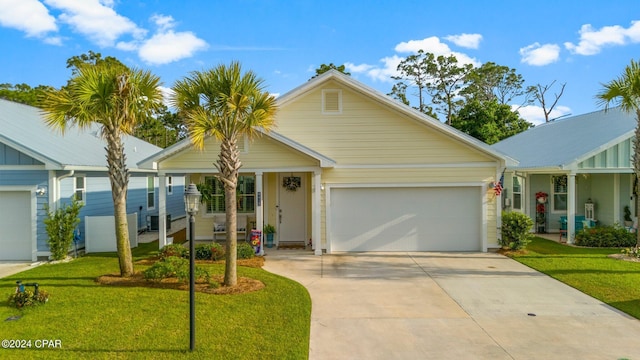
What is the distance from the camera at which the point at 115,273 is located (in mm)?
9438

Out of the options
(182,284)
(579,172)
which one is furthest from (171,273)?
(579,172)

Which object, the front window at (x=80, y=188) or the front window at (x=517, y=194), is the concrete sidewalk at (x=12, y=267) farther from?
the front window at (x=517, y=194)

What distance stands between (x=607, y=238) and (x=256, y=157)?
12.0 metres

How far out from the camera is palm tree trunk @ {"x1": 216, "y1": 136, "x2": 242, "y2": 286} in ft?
27.1

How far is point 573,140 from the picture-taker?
1563 cm

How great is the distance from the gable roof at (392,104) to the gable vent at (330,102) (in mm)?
391

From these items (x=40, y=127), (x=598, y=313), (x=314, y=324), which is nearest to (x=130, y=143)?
(x=40, y=127)

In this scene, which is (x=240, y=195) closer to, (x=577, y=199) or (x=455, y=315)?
(x=455, y=315)

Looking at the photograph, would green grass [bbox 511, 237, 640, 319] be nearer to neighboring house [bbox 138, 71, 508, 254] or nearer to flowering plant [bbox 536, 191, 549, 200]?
neighboring house [bbox 138, 71, 508, 254]

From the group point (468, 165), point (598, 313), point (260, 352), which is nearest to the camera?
point (260, 352)

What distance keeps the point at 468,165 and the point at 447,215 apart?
1755 millimetres

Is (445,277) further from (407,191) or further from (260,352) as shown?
(260,352)

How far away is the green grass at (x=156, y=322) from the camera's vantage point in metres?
5.40

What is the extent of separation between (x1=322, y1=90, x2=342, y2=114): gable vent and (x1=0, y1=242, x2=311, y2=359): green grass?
6267mm
